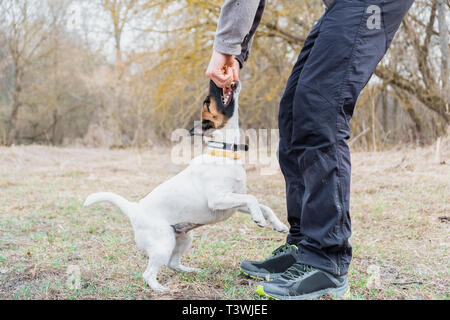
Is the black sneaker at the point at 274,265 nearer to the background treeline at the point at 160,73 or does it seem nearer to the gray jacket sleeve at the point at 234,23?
the gray jacket sleeve at the point at 234,23

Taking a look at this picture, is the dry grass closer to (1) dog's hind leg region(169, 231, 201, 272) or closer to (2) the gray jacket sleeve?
(1) dog's hind leg region(169, 231, 201, 272)

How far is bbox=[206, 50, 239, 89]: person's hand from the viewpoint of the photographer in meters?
1.57

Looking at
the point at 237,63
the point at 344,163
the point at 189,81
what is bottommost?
the point at 344,163

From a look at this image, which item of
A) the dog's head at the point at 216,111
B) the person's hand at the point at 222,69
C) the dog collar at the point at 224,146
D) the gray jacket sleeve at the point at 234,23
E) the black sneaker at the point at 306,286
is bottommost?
the black sneaker at the point at 306,286

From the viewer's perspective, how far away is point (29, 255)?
2.26 meters

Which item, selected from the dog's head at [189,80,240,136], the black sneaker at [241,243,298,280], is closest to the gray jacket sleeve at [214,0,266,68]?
the dog's head at [189,80,240,136]

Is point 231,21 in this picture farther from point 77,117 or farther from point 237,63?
point 77,117

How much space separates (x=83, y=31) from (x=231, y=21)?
41.2 feet

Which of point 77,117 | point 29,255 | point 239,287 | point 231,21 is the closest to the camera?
point 231,21

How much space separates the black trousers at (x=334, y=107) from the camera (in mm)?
1422

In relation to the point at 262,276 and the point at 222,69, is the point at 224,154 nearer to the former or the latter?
the point at 222,69

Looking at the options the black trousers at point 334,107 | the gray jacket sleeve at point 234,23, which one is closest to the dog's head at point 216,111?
the gray jacket sleeve at point 234,23

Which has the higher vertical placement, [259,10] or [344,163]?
[259,10]
